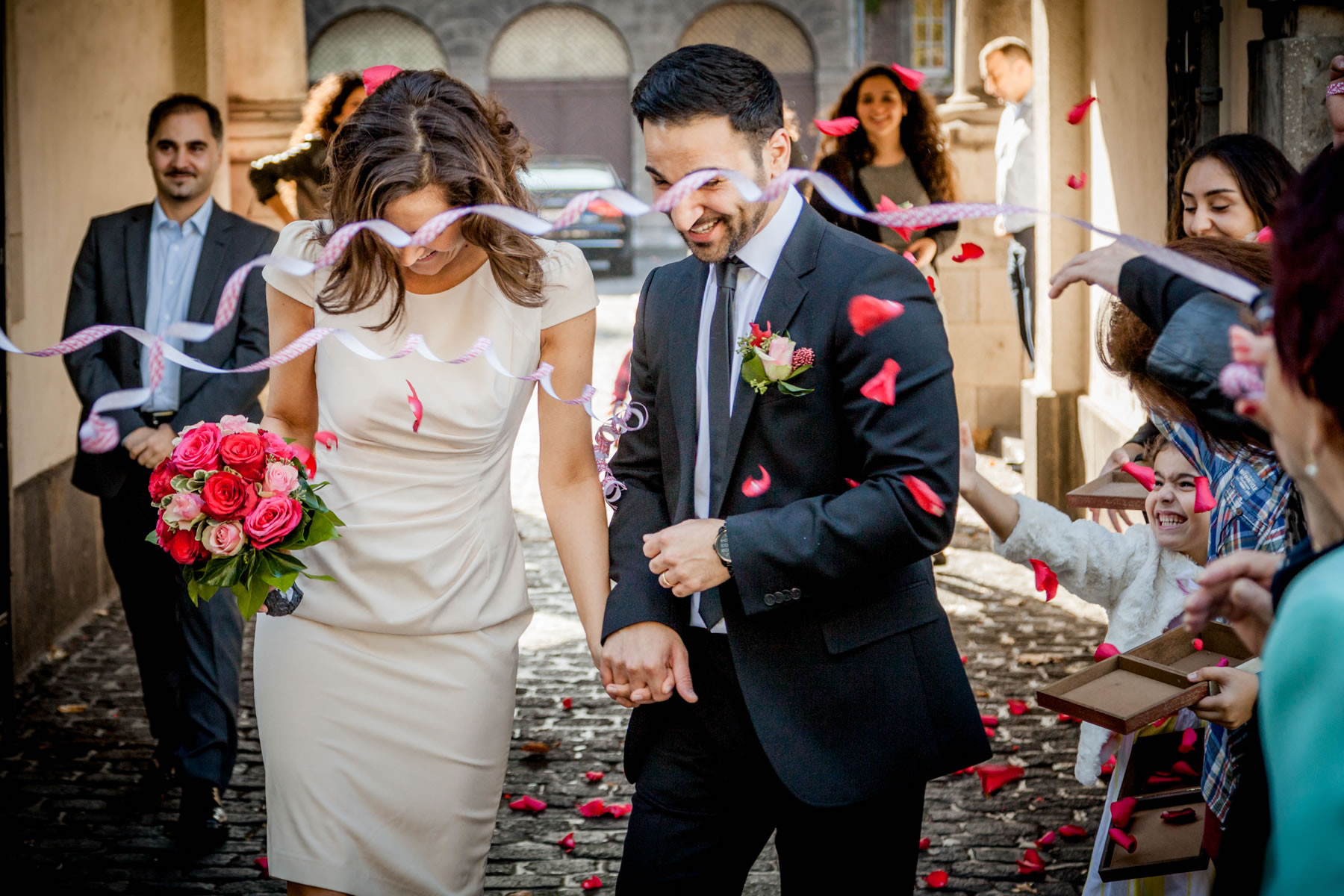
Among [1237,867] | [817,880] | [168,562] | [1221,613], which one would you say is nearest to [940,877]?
[817,880]

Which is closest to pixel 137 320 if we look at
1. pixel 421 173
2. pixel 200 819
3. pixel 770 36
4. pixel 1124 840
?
pixel 200 819

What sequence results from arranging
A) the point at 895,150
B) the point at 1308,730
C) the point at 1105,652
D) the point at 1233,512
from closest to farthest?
the point at 1308,730 < the point at 1233,512 < the point at 1105,652 < the point at 895,150

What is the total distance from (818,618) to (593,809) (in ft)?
8.11

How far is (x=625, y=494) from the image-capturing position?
3209 millimetres

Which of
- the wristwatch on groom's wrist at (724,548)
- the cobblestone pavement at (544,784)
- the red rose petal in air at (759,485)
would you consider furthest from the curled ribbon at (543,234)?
the cobblestone pavement at (544,784)

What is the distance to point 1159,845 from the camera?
3.42m

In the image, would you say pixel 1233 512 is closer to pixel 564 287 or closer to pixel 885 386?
pixel 885 386

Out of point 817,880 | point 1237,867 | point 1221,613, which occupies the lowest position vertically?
point 817,880

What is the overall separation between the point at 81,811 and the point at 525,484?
19.2 ft

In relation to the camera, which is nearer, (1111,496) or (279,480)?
(279,480)

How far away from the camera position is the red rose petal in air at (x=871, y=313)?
108 inches

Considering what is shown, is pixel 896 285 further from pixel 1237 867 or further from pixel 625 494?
pixel 1237 867

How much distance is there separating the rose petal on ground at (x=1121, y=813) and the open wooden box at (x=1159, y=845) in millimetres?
15

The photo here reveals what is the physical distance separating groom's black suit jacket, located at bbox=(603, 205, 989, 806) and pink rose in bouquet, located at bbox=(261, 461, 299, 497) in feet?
2.48
